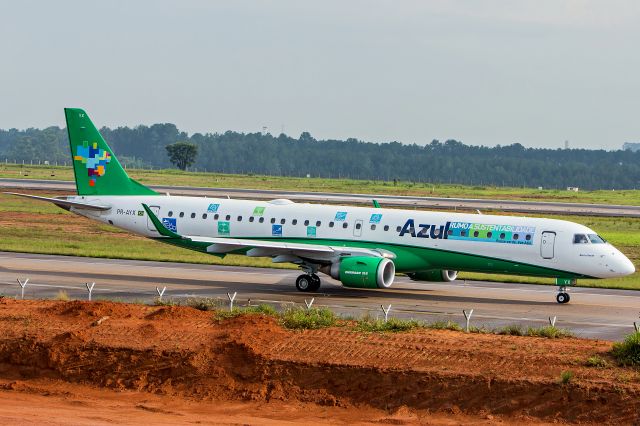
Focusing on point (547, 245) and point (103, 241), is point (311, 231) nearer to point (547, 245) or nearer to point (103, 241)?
point (547, 245)

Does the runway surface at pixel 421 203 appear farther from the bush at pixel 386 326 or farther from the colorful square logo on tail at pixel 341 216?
the bush at pixel 386 326

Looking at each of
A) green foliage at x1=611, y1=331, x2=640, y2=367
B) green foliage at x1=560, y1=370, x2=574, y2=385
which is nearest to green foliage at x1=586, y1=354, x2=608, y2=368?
green foliage at x1=611, y1=331, x2=640, y2=367

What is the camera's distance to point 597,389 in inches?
908

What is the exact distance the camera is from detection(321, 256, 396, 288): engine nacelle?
39.0 metres

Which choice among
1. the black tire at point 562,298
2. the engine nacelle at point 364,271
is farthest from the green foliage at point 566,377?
the black tire at point 562,298

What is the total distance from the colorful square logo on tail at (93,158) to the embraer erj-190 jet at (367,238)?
3.73 feet

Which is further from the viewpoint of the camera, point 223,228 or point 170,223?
point 170,223

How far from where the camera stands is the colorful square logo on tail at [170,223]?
4485 cm

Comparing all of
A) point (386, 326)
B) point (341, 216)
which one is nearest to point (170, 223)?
point (341, 216)

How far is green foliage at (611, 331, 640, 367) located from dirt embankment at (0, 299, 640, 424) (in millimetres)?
374

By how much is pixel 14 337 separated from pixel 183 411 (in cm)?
652

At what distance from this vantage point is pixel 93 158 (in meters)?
47.5

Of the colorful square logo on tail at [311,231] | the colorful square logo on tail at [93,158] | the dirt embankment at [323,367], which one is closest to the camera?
the dirt embankment at [323,367]

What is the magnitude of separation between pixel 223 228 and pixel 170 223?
7.93 ft
